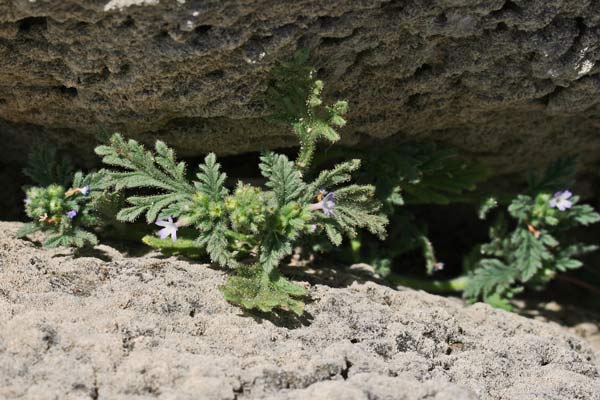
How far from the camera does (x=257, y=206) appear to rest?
12.6ft

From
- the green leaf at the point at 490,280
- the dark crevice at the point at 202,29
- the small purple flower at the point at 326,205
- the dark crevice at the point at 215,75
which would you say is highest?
the dark crevice at the point at 202,29

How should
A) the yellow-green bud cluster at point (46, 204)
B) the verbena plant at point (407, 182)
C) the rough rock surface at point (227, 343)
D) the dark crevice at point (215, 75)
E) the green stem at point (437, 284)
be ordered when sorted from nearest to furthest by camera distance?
the rough rock surface at point (227, 343)
the dark crevice at point (215, 75)
the yellow-green bud cluster at point (46, 204)
the verbena plant at point (407, 182)
the green stem at point (437, 284)

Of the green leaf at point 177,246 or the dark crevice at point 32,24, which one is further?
the green leaf at point 177,246

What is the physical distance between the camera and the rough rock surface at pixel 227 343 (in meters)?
3.08

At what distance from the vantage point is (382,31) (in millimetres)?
3859

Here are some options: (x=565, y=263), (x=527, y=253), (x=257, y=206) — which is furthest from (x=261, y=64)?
(x=565, y=263)

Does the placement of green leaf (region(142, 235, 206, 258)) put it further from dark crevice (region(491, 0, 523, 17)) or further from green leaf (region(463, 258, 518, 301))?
dark crevice (region(491, 0, 523, 17))

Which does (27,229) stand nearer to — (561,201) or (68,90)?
(68,90)

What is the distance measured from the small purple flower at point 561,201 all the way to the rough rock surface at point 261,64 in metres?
0.57

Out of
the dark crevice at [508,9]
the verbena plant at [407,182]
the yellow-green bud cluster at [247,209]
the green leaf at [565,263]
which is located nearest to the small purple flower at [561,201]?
the green leaf at [565,263]

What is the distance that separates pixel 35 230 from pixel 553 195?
3.54m

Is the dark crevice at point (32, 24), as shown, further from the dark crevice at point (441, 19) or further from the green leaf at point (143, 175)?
the dark crevice at point (441, 19)

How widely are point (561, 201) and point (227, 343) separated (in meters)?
2.77

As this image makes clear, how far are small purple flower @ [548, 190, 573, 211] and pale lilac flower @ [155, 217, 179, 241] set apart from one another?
265 centimetres
